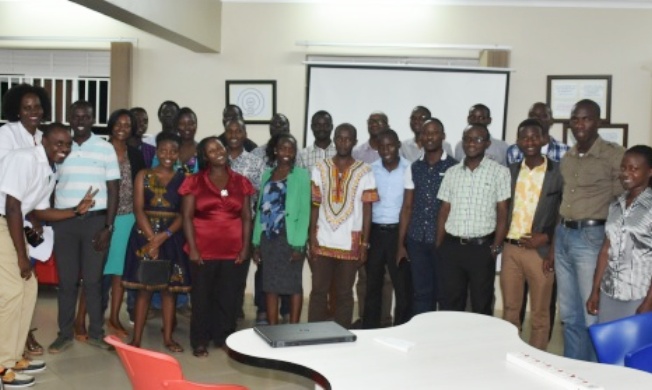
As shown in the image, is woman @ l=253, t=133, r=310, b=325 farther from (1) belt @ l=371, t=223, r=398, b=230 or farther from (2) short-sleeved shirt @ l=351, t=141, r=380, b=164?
(2) short-sleeved shirt @ l=351, t=141, r=380, b=164

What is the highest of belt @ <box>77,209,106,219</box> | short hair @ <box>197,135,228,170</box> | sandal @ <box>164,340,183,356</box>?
short hair @ <box>197,135,228,170</box>

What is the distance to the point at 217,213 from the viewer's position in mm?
4938

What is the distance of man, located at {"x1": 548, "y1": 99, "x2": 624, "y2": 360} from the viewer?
427 centimetres

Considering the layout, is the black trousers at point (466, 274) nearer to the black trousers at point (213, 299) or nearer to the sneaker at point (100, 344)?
the black trousers at point (213, 299)

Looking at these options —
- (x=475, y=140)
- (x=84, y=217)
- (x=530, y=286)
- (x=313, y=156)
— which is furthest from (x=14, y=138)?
(x=530, y=286)

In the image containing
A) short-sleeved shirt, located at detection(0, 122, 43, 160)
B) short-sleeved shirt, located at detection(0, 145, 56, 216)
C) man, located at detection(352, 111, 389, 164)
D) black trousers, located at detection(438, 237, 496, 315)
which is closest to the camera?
short-sleeved shirt, located at detection(0, 145, 56, 216)

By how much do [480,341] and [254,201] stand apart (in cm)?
291

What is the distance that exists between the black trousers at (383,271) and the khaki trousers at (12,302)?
7.60ft

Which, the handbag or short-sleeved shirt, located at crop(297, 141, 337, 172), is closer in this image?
the handbag

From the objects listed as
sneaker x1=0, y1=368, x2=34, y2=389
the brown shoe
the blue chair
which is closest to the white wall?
the brown shoe

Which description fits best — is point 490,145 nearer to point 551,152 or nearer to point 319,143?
point 551,152

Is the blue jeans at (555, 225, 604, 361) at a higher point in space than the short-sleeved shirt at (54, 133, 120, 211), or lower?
lower

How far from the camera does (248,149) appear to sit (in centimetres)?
606

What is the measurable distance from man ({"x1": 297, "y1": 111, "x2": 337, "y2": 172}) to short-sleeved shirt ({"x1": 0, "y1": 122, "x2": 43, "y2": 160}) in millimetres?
2072
